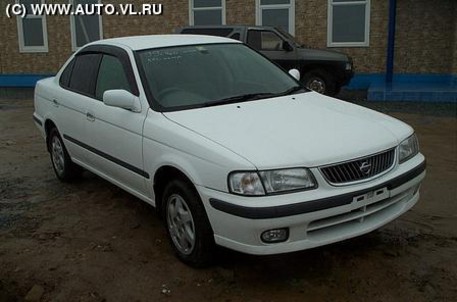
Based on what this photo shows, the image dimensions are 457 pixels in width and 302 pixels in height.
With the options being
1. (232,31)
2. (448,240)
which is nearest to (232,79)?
(448,240)

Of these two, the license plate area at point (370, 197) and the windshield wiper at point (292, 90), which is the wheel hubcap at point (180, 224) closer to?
the license plate area at point (370, 197)

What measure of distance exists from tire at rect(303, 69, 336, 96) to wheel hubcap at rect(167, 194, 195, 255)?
29.4 ft

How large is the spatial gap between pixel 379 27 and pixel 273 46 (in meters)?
3.45

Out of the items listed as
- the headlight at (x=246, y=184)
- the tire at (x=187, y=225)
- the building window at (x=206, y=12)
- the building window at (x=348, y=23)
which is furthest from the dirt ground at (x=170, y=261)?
the building window at (x=206, y=12)

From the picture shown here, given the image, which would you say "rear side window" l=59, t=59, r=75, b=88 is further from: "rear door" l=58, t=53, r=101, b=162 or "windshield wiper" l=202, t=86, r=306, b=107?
"windshield wiper" l=202, t=86, r=306, b=107

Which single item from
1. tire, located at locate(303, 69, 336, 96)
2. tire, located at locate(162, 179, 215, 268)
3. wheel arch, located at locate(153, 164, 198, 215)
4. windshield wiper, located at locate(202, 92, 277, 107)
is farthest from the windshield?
tire, located at locate(303, 69, 336, 96)

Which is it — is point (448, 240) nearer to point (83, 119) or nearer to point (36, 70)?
point (83, 119)

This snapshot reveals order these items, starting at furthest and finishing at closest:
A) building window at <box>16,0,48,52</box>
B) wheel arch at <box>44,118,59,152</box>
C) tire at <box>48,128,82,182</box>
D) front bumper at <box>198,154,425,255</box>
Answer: building window at <box>16,0,48,52</box>
wheel arch at <box>44,118,59,152</box>
tire at <box>48,128,82,182</box>
front bumper at <box>198,154,425,255</box>

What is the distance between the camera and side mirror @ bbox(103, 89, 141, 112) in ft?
14.0

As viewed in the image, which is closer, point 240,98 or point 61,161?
point 240,98

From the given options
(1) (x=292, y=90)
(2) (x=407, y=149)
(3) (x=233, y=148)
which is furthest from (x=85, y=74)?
(2) (x=407, y=149)

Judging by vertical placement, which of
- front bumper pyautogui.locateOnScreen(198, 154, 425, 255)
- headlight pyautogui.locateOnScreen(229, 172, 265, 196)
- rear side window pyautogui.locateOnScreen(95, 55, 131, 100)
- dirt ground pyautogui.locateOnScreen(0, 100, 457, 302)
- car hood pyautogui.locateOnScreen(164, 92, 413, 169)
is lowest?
dirt ground pyautogui.locateOnScreen(0, 100, 457, 302)

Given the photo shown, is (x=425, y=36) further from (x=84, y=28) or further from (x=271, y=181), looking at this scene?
(x=271, y=181)

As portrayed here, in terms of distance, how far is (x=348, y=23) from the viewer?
14.5 m
